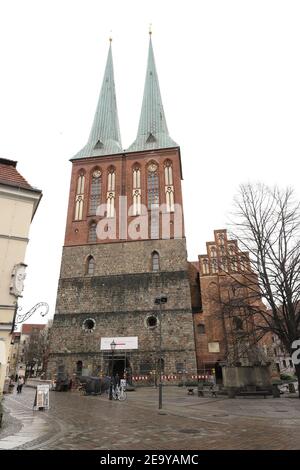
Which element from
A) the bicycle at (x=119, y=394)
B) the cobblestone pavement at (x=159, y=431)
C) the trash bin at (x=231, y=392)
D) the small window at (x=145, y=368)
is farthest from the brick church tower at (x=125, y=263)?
the cobblestone pavement at (x=159, y=431)

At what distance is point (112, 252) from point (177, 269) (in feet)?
22.1

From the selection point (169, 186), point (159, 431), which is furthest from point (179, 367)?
point (159, 431)

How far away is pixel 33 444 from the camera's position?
678 centimetres

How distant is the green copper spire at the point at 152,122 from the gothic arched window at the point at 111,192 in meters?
3.58

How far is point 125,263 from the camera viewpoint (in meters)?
31.9

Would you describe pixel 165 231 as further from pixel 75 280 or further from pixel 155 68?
pixel 155 68

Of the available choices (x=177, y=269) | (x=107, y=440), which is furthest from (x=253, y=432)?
(x=177, y=269)

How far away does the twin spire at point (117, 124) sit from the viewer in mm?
38062

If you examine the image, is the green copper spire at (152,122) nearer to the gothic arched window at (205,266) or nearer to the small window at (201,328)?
the gothic arched window at (205,266)

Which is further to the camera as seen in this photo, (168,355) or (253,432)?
(168,355)

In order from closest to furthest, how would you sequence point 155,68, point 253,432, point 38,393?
1. point 253,432
2. point 38,393
3. point 155,68

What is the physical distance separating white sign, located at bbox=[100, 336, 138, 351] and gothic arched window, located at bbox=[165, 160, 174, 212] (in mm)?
13164

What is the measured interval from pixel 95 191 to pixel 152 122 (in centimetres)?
1189

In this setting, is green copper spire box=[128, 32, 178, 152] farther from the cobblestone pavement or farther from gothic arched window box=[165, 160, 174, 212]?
the cobblestone pavement
